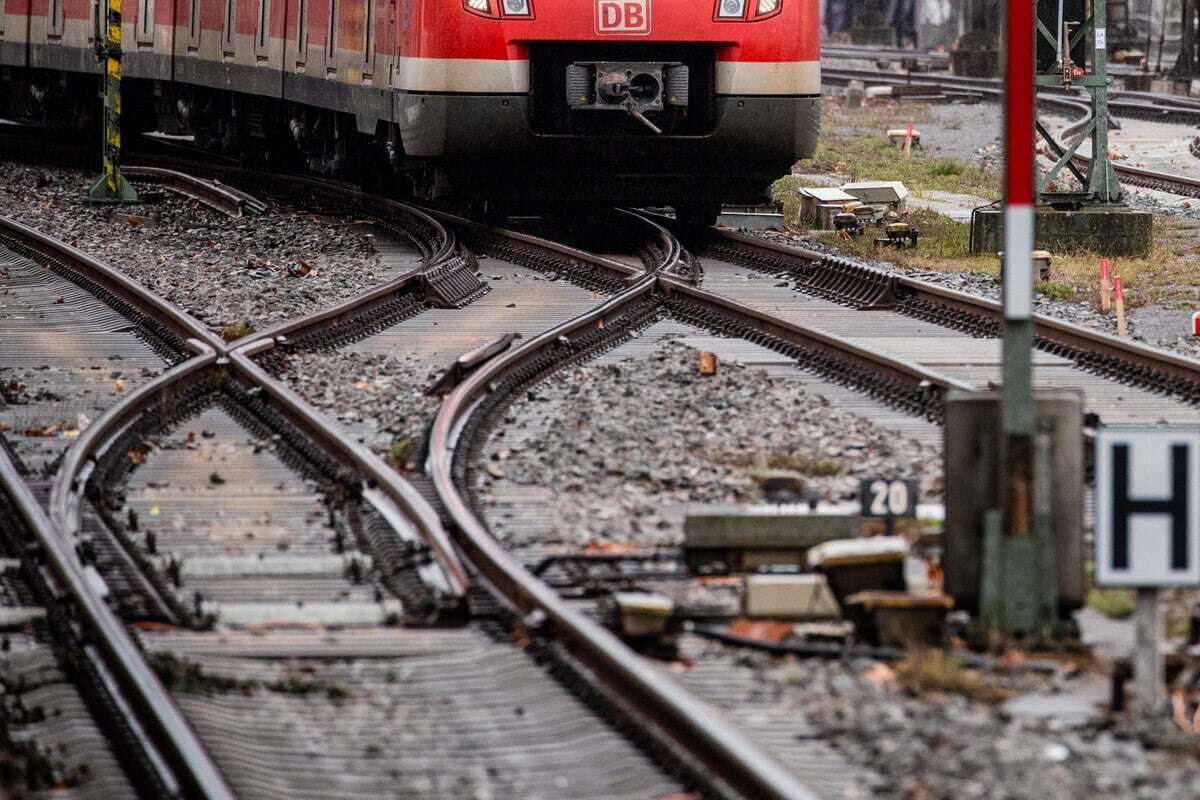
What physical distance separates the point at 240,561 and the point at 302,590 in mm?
346

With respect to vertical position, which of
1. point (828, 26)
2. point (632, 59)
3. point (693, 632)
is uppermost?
point (828, 26)

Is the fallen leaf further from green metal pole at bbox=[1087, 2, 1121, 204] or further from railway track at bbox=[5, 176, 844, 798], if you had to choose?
green metal pole at bbox=[1087, 2, 1121, 204]

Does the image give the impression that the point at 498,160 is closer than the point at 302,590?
No

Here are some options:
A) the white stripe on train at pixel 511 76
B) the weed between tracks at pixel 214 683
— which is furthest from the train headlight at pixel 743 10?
the weed between tracks at pixel 214 683

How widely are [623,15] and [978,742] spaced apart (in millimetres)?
10934

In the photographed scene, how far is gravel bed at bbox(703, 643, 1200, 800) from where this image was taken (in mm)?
5066

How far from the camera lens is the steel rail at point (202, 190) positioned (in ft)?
63.4

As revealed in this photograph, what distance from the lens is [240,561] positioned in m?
7.24

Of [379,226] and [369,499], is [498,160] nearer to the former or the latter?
[379,226]

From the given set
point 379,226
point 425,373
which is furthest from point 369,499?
point 379,226

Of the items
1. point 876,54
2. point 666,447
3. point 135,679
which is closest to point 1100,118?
point 666,447

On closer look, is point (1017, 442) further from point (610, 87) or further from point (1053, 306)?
point (610, 87)

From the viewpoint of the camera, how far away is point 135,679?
5.62 metres

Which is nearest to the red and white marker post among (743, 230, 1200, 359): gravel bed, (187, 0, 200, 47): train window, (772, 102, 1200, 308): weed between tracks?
(743, 230, 1200, 359): gravel bed
